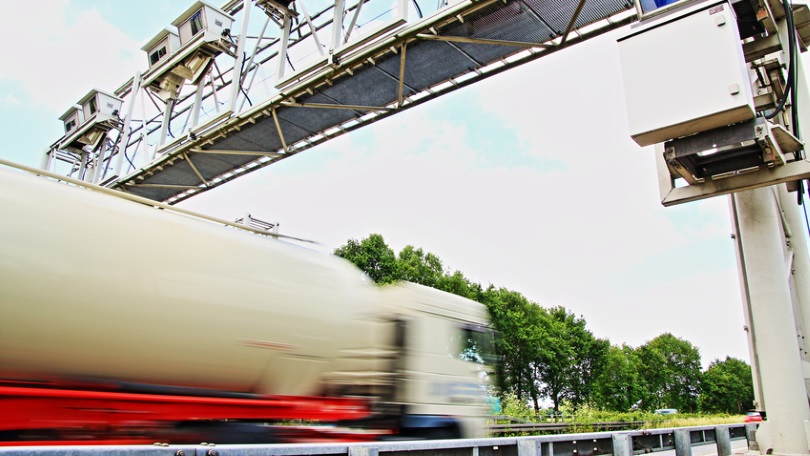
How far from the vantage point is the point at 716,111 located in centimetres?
507

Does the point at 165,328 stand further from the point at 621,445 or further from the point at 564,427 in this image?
the point at 564,427

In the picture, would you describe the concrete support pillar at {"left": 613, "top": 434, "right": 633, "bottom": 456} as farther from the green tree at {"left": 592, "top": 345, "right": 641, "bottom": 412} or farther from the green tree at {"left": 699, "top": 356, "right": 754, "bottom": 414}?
the green tree at {"left": 699, "top": 356, "right": 754, "bottom": 414}

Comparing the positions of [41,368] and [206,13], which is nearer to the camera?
[41,368]

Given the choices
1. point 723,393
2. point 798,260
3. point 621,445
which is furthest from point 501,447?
point 723,393

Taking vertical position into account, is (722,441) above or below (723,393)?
below

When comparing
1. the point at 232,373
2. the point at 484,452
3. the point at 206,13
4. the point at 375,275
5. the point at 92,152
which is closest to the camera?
the point at 484,452

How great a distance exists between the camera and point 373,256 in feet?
128

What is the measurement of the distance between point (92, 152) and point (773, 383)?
23657mm

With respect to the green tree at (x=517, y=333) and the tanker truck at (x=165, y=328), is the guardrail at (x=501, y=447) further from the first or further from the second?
the green tree at (x=517, y=333)

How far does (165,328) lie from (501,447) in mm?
3492

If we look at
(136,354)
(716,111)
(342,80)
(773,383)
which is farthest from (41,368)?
(342,80)

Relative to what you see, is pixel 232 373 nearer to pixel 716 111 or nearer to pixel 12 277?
pixel 12 277

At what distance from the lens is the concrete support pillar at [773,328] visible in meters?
6.29

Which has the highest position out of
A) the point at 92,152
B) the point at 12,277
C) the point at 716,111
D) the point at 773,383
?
the point at 92,152
